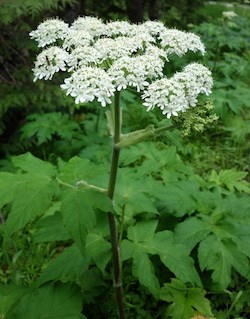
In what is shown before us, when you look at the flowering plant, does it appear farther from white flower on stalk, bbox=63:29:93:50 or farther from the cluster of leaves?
the cluster of leaves

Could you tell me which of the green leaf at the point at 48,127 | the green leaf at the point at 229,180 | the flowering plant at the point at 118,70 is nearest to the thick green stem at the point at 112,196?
the flowering plant at the point at 118,70

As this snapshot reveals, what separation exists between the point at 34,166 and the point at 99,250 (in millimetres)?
630

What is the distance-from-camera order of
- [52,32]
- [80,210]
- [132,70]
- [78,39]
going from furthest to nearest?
[52,32]
[78,39]
[132,70]
[80,210]

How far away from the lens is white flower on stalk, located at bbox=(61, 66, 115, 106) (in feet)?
5.78

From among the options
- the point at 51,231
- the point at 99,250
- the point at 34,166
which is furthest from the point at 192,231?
the point at 34,166

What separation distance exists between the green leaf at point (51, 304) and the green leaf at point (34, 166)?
2.20 feet

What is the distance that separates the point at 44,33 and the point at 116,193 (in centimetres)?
107

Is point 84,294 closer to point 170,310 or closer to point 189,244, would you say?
point 170,310

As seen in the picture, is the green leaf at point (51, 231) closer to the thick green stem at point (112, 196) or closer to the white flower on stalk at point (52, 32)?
the thick green stem at point (112, 196)

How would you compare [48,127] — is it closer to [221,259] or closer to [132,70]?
[221,259]

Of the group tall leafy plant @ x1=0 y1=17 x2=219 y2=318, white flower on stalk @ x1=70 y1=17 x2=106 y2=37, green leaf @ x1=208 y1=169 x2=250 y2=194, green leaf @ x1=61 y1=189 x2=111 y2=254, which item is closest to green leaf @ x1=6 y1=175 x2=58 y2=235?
tall leafy plant @ x1=0 y1=17 x2=219 y2=318

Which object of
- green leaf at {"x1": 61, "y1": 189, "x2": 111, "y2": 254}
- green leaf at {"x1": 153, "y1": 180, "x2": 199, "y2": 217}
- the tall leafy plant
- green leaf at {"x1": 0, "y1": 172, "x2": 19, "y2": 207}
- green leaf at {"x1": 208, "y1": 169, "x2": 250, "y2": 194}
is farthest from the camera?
green leaf at {"x1": 208, "y1": 169, "x2": 250, "y2": 194}

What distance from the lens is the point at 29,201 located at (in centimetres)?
180

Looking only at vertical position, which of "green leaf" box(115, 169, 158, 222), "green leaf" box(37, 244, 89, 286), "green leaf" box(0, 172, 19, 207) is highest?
"green leaf" box(0, 172, 19, 207)
